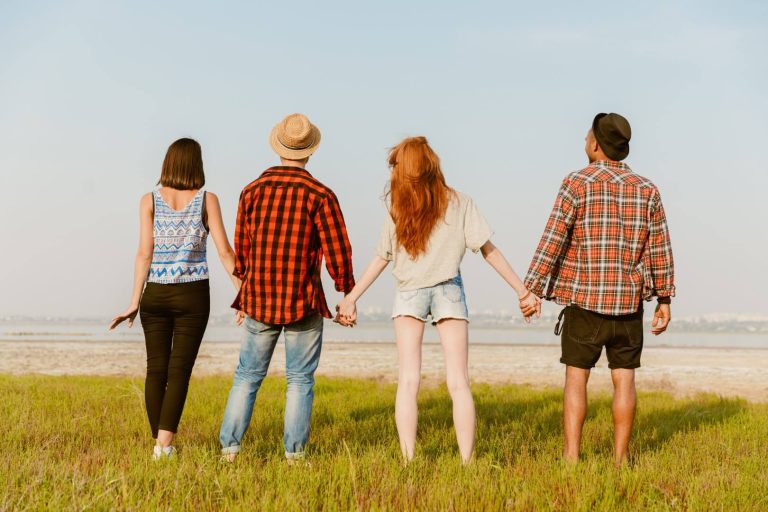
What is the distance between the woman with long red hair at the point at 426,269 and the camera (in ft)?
15.6

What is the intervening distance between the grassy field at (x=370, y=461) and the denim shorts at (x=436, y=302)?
3.05 ft

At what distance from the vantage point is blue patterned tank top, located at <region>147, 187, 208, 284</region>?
A: 5105mm

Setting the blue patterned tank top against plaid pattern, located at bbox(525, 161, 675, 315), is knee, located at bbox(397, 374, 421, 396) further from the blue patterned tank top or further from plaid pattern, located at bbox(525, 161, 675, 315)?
the blue patterned tank top

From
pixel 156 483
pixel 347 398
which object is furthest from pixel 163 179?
pixel 347 398

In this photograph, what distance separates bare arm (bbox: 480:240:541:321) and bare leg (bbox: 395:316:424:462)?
2.21 feet

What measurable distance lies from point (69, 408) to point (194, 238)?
4.08 m

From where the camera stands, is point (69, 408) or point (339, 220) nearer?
point (339, 220)

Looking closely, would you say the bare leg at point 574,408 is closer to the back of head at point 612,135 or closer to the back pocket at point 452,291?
the back pocket at point 452,291

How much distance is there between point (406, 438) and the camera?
4.83 metres

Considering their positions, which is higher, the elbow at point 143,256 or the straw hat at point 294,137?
the straw hat at point 294,137

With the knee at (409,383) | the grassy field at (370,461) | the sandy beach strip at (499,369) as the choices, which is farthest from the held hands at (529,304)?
the sandy beach strip at (499,369)

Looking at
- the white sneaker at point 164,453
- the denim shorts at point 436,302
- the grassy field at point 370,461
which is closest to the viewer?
the grassy field at point 370,461

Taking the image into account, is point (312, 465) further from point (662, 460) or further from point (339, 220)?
point (662, 460)

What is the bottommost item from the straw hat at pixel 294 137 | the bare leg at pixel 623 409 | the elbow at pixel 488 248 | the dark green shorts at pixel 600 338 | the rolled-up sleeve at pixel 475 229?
the bare leg at pixel 623 409
